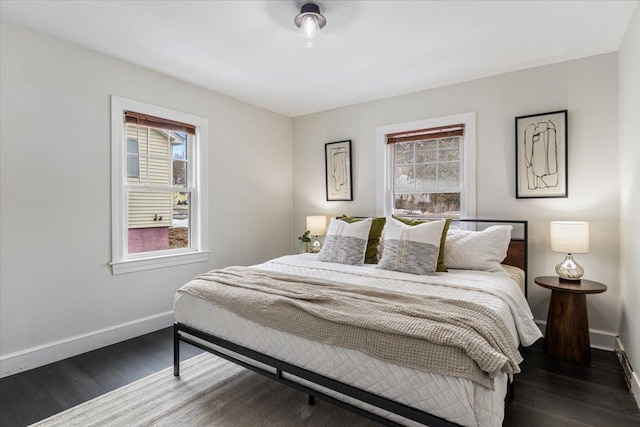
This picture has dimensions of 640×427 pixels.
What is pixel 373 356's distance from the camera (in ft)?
4.85

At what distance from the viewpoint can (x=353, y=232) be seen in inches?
127

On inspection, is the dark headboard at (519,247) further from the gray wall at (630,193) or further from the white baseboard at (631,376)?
the white baseboard at (631,376)

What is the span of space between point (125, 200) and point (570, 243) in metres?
3.80

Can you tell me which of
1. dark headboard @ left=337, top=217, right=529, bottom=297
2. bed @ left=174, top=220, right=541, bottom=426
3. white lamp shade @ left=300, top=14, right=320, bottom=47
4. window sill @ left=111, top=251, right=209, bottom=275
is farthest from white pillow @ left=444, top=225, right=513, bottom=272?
window sill @ left=111, top=251, right=209, bottom=275

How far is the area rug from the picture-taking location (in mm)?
1887

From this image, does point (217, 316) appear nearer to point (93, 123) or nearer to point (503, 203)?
point (93, 123)

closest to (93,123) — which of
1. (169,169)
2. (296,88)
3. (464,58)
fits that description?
(169,169)

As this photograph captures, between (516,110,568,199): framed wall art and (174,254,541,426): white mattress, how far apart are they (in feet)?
3.44

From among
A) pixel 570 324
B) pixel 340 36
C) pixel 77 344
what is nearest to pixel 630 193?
pixel 570 324

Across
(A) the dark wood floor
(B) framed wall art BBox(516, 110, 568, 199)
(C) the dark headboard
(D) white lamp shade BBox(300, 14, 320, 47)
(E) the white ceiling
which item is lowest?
(A) the dark wood floor

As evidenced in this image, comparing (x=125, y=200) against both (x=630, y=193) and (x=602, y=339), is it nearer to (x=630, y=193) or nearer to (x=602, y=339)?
(x=630, y=193)

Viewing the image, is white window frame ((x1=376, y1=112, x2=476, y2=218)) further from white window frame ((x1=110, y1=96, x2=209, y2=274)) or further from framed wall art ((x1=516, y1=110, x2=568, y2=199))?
white window frame ((x1=110, y1=96, x2=209, y2=274))

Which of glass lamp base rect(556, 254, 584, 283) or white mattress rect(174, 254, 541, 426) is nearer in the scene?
white mattress rect(174, 254, 541, 426)

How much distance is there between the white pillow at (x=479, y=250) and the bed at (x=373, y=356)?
7 centimetres
